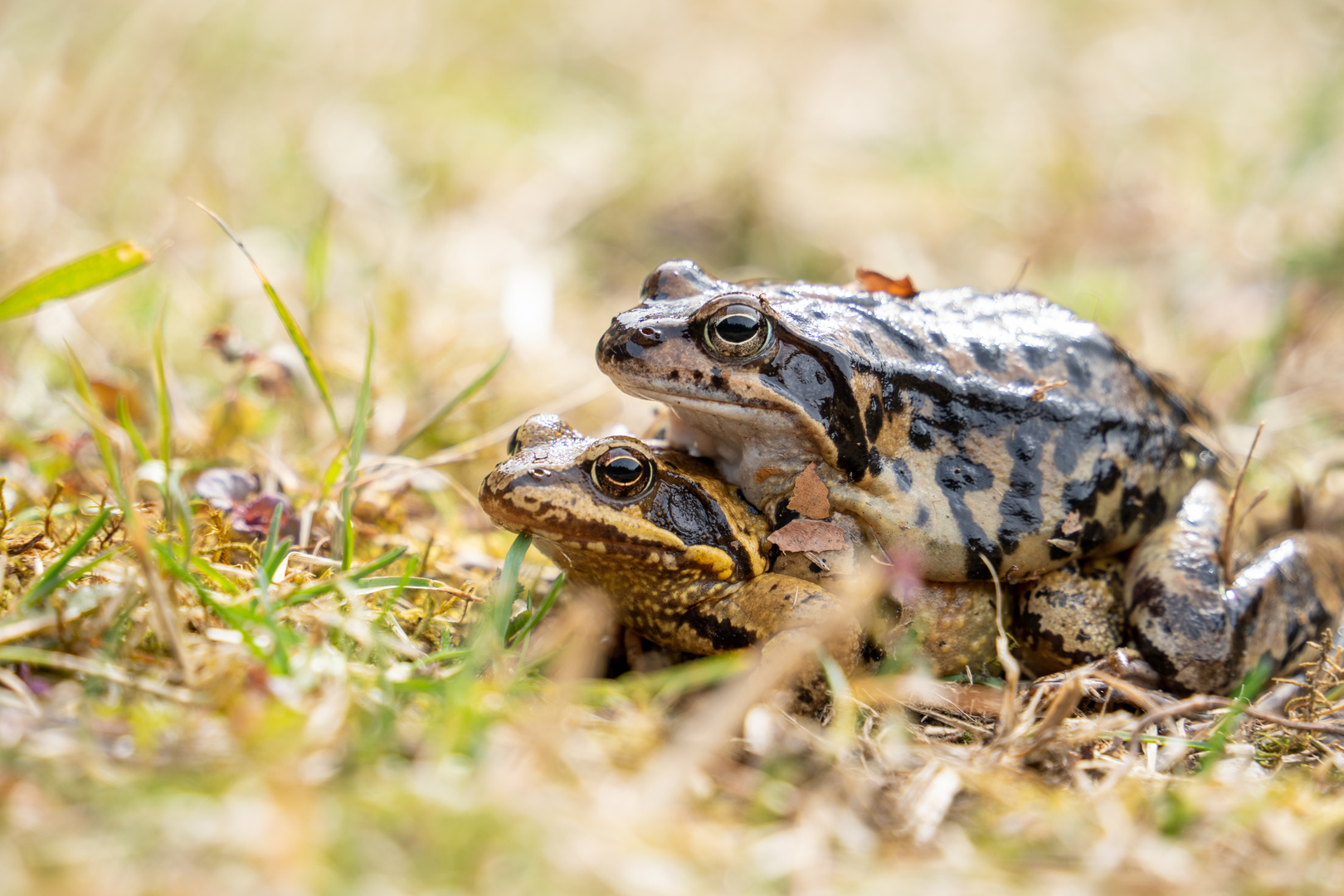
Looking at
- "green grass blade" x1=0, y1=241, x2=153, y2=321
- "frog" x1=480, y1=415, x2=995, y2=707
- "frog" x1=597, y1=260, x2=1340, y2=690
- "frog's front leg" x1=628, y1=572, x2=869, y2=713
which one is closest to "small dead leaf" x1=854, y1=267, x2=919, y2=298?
"frog" x1=597, y1=260, x2=1340, y2=690

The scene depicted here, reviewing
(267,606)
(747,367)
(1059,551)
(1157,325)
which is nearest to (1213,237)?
(1157,325)

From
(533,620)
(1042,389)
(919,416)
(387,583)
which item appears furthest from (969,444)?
(387,583)

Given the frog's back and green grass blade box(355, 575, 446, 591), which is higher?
the frog's back

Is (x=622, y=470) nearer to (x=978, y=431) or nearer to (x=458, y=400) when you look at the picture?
(x=458, y=400)

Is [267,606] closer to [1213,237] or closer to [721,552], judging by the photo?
[721,552]

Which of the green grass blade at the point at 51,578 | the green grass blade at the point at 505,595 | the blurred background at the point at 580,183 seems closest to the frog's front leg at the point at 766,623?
the green grass blade at the point at 505,595

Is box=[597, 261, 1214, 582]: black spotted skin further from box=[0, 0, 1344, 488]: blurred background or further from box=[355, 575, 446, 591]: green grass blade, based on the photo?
box=[0, 0, 1344, 488]: blurred background

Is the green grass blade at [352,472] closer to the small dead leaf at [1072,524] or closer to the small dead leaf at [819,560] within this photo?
A: the small dead leaf at [819,560]
